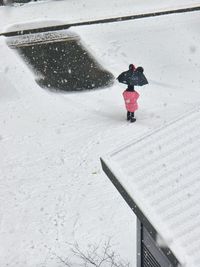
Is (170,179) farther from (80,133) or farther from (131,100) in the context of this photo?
(80,133)

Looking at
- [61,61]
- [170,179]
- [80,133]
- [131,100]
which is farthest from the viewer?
[61,61]

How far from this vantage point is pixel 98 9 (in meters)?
18.9

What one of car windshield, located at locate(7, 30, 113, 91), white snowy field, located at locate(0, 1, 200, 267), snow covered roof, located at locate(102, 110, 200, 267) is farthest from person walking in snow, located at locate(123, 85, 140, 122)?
snow covered roof, located at locate(102, 110, 200, 267)

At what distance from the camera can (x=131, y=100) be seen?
12633 millimetres

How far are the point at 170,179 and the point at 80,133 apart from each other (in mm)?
7278

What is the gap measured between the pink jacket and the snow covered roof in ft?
21.0

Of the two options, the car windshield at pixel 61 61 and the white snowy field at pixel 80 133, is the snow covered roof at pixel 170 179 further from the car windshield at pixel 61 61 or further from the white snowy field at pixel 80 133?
the car windshield at pixel 61 61

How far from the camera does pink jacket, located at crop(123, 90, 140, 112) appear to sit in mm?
12586

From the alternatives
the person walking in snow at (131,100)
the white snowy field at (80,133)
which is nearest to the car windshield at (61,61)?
the white snowy field at (80,133)

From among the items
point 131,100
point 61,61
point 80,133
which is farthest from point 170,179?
point 61,61

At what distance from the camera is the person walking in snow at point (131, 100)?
12.6m

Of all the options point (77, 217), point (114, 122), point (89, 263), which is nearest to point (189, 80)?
point (114, 122)

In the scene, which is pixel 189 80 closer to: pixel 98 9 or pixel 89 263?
pixel 98 9

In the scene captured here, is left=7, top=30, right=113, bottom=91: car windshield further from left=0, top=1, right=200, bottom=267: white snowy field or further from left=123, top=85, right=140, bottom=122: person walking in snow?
left=123, top=85, right=140, bottom=122: person walking in snow
